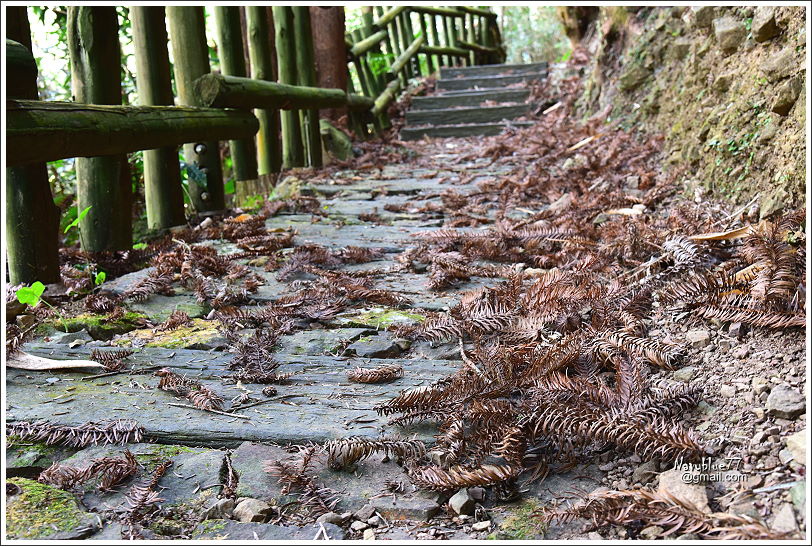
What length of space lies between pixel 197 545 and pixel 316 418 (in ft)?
2.04

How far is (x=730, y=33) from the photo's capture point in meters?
4.04

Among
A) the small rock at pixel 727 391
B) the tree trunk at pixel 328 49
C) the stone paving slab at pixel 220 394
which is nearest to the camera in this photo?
the small rock at pixel 727 391

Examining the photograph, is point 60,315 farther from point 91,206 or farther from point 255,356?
point 91,206

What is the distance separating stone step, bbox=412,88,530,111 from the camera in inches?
430

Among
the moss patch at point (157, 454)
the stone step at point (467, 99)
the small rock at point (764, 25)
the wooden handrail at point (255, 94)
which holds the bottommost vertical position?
the moss patch at point (157, 454)

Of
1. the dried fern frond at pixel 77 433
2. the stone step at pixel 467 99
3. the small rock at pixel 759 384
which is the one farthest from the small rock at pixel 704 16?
the stone step at pixel 467 99

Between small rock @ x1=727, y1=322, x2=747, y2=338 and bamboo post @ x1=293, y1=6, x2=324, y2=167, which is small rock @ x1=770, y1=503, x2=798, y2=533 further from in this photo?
bamboo post @ x1=293, y1=6, x2=324, y2=167

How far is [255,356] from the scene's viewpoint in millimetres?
2373

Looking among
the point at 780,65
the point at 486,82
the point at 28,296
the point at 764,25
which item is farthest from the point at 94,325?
the point at 486,82

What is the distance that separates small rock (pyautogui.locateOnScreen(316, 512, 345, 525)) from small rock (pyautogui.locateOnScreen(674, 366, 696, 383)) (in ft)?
3.43

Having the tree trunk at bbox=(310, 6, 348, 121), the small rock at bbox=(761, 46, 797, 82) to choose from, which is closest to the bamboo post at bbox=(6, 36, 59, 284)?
the small rock at bbox=(761, 46, 797, 82)

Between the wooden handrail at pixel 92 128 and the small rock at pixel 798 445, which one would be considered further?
the wooden handrail at pixel 92 128

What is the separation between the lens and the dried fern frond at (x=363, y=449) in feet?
5.45

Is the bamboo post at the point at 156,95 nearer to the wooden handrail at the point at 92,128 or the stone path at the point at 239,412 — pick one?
the wooden handrail at the point at 92,128
